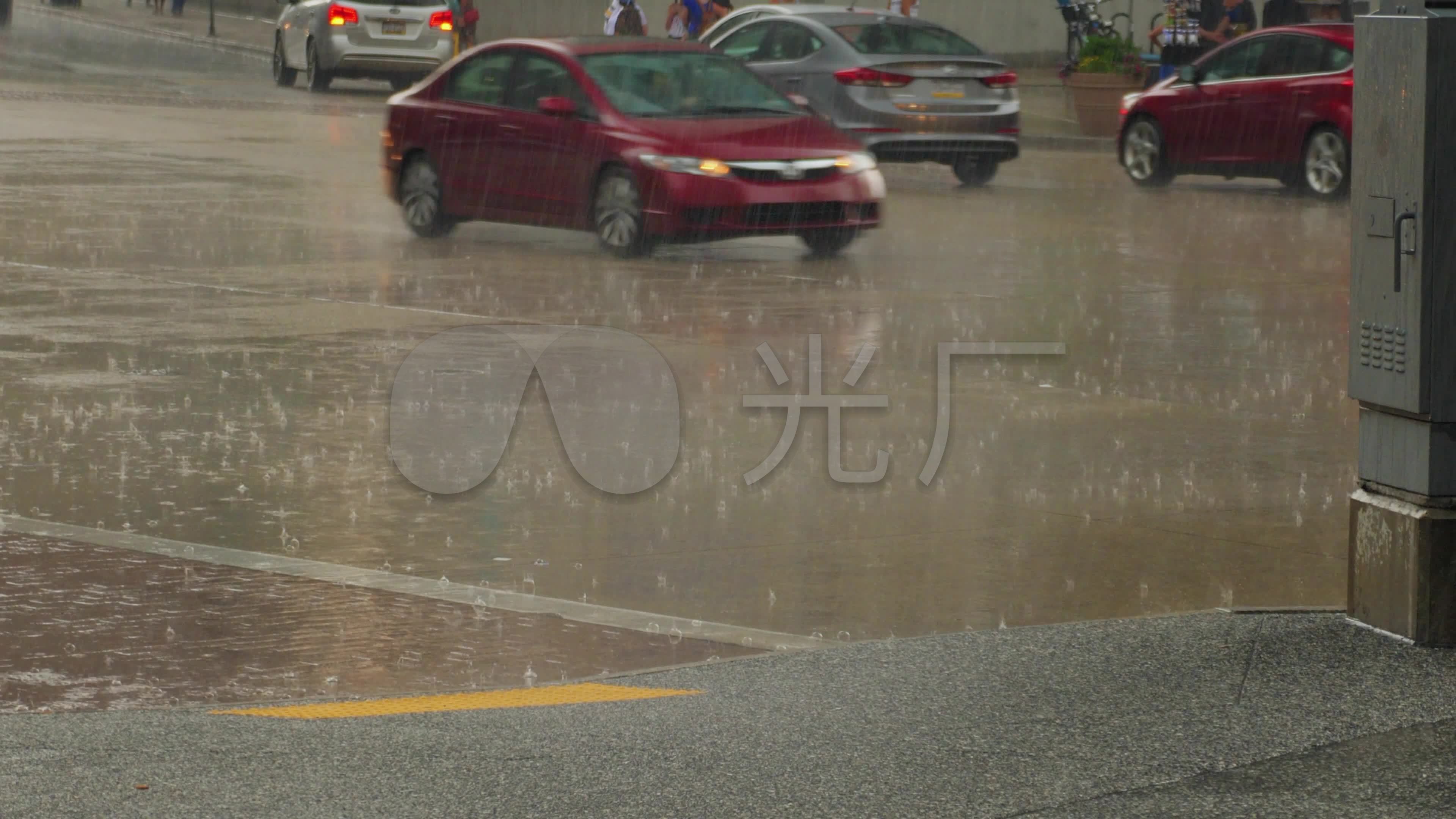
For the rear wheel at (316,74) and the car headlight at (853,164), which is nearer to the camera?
the car headlight at (853,164)

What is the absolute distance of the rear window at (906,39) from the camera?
22.8m

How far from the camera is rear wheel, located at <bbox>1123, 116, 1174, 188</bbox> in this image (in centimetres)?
2242

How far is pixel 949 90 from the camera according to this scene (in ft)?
73.4

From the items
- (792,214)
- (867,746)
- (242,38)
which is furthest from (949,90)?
(242,38)

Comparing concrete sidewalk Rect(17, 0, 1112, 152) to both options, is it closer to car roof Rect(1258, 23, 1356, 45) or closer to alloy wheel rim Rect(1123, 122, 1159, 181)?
alloy wheel rim Rect(1123, 122, 1159, 181)

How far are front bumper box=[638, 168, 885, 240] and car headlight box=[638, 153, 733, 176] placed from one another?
3 cm

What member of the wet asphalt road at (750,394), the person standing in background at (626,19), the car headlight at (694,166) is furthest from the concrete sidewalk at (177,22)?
the car headlight at (694,166)

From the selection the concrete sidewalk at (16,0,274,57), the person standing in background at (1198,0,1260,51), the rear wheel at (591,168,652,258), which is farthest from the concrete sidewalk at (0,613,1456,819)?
the concrete sidewalk at (16,0,274,57)

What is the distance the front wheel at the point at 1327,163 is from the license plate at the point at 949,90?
331 centimetres

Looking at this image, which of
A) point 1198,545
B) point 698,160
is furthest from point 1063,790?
point 698,160

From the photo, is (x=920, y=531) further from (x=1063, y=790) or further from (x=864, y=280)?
(x=864, y=280)

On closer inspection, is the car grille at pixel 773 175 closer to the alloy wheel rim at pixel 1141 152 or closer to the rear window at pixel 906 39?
the rear window at pixel 906 39

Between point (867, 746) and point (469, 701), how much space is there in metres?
1.12

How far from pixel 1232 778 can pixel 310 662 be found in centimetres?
258
